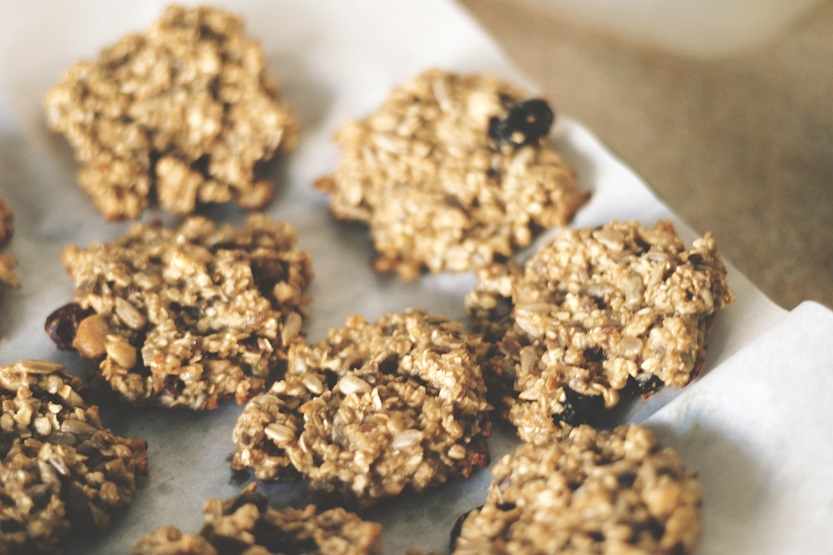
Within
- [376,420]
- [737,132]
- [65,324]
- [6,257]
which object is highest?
[6,257]

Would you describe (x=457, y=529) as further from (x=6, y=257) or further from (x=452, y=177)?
(x=6, y=257)

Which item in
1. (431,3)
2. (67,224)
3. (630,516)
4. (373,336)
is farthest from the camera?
(431,3)

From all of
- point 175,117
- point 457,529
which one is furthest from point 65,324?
point 457,529

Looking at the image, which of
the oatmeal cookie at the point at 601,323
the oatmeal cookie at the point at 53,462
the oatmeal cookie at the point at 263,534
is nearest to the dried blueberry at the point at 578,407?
the oatmeal cookie at the point at 601,323

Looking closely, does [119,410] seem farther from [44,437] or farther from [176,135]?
[176,135]

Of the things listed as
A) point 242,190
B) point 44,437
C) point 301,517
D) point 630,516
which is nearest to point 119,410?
point 44,437

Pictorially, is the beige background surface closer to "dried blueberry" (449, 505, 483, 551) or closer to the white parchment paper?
the white parchment paper
